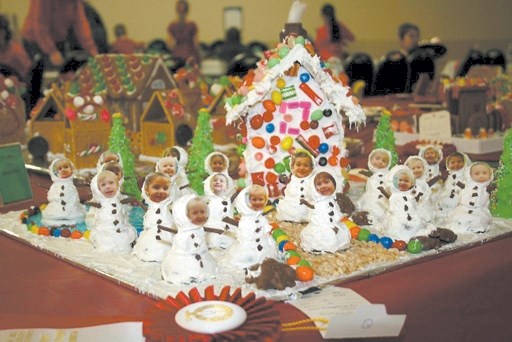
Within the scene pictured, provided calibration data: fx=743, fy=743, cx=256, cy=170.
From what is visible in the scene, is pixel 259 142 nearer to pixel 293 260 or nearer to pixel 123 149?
pixel 123 149

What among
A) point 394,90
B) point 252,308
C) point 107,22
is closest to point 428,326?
point 252,308

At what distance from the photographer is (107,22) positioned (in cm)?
1267

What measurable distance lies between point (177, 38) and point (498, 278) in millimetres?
7928

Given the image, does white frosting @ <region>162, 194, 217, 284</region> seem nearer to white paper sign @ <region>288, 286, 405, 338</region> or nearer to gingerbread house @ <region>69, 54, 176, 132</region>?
white paper sign @ <region>288, 286, 405, 338</region>

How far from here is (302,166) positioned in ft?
8.91

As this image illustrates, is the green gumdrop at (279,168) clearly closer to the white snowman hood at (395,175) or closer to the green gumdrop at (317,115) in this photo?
the green gumdrop at (317,115)

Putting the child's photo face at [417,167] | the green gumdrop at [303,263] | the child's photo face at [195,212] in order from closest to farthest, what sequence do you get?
the child's photo face at [195,212]
the green gumdrop at [303,263]
the child's photo face at [417,167]

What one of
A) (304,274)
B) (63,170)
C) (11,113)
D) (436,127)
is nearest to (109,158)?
(63,170)

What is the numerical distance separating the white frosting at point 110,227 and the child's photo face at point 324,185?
0.67 metres

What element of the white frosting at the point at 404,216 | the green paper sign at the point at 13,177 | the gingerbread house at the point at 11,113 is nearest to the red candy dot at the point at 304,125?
the white frosting at the point at 404,216

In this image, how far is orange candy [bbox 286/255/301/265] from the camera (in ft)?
7.59

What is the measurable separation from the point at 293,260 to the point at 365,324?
559 mm

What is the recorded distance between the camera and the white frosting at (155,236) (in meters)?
2.42

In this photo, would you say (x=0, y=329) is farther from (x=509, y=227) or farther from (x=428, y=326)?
(x=509, y=227)
